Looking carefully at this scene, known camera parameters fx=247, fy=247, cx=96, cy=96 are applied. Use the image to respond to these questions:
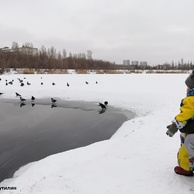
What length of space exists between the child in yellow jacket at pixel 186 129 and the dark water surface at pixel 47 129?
3056 mm

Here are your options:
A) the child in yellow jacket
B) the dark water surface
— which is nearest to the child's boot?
the child in yellow jacket

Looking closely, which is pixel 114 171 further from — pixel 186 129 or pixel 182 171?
pixel 186 129

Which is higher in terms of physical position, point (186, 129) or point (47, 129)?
point (186, 129)

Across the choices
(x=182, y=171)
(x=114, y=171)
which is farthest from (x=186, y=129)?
(x=114, y=171)

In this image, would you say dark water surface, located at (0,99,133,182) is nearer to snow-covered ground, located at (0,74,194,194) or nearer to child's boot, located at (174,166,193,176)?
snow-covered ground, located at (0,74,194,194)

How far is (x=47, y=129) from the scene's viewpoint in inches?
301

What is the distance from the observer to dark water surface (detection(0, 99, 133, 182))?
5547 mm

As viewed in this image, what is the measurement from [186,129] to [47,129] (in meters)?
5.43

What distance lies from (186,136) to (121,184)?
40.4 inches

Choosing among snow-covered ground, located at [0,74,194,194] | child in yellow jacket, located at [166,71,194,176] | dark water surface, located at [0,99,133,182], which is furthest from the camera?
dark water surface, located at [0,99,133,182]

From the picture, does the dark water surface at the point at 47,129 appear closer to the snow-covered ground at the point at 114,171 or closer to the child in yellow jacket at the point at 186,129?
the snow-covered ground at the point at 114,171

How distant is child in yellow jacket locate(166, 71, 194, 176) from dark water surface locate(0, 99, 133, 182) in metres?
3.06

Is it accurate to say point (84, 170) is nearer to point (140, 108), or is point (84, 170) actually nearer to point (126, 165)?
point (126, 165)

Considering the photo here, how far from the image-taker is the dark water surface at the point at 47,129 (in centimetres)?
555
